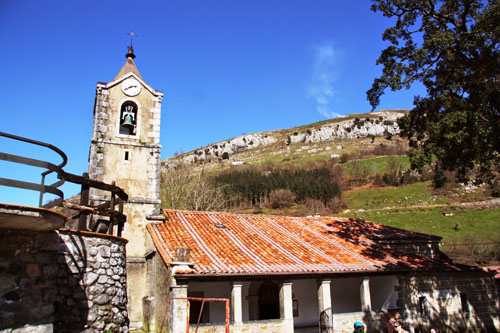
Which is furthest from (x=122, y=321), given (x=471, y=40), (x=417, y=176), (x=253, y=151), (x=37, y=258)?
(x=253, y=151)

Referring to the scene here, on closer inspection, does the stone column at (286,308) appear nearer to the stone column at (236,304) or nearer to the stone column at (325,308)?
the stone column at (325,308)

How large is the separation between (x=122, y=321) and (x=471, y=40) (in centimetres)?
1295

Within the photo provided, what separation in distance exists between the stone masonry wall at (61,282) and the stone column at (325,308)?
784 cm

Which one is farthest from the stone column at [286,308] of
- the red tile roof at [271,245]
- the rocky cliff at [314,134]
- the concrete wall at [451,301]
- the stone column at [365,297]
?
the rocky cliff at [314,134]

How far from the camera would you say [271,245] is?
1559 centimetres

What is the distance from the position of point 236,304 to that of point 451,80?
10.6 meters

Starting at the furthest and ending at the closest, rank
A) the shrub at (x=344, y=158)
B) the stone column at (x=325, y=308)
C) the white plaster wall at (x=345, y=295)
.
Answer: the shrub at (x=344, y=158) < the white plaster wall at (x=345, y=295) < the stone column at (x=325, y=308)

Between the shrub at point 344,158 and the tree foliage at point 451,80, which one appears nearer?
the tree foliage at point 451,80

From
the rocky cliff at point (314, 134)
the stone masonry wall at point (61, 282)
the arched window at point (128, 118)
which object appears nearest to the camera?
the stone masonry wall at point (61, 282)

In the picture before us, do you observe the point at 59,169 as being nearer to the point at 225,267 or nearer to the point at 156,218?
the point at 225,267

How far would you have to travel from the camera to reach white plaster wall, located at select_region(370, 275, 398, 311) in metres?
15.7

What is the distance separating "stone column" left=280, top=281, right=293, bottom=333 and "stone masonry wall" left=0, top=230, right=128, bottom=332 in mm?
6389

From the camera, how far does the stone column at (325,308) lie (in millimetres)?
13523

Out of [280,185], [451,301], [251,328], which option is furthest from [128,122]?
[280,185]
